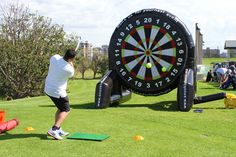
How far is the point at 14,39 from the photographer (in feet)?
92.2

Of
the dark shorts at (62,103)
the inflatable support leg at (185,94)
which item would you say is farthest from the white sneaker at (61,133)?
the inflatable support leg at (185,94)

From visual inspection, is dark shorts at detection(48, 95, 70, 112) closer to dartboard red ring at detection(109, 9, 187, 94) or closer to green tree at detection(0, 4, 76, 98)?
dartboard red ring at detection(109, 9, 187, 94)

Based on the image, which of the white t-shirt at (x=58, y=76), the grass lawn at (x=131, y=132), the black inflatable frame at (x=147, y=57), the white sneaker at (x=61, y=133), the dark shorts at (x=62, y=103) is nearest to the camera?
the grass lawn at (x=131, y=132)

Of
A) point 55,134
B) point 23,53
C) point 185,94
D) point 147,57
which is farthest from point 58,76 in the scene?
point 23,53

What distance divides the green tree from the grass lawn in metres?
16.0

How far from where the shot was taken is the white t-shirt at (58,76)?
724 centimetres

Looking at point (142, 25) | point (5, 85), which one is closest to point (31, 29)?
point (5, 85)

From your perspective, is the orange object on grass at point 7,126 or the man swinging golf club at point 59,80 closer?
the man swinging golf club at point 59,80

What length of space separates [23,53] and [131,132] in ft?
68.1

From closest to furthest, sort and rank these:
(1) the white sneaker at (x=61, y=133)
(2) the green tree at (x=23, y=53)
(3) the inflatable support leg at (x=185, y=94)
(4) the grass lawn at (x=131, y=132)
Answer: (4) the grass lawn at (x=131, y=132) → (1) the white sneaker at (x=61, y=133) → (3) the inflatable support leg at (x=185, y=94) → (2) the green tree at (x=23, y=53)

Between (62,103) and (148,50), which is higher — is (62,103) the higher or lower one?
the lower one

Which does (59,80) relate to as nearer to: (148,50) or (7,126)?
(7,126)

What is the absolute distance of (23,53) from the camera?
2756 cm

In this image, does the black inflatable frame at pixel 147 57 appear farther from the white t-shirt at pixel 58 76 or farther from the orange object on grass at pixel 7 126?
the white t-shirt at pixel 58 76
